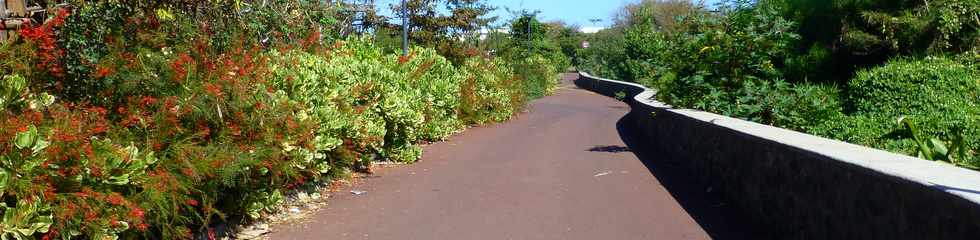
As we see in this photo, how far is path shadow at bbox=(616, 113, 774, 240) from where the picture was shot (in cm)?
702

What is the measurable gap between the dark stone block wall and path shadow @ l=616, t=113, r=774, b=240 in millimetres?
104

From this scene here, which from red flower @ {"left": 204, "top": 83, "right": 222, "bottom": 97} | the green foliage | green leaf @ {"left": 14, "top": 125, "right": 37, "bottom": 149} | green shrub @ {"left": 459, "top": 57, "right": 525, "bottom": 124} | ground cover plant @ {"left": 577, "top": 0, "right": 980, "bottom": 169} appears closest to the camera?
green leaf @ {"left": 14, "top": 125, "right": 37, "bottom": 149}

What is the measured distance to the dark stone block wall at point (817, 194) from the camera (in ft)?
13.8

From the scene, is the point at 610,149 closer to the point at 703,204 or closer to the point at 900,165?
the point at 703,204

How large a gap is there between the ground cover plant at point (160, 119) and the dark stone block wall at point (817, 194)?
3813mm

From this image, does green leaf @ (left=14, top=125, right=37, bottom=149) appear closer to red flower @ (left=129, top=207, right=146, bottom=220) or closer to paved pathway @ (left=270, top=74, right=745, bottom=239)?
red flower @ (left=129, top=207, right=146, bottom=220)

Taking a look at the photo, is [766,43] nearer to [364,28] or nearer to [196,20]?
[196,20]

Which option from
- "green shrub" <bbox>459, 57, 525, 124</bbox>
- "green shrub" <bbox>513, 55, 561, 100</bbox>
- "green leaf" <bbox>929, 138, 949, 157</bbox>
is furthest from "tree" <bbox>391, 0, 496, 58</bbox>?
"green leaf" <bbox>929, 138, 949, 157</bbox>

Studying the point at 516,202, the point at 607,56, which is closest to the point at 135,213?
the point at 516,202

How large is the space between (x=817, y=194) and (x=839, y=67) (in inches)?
323

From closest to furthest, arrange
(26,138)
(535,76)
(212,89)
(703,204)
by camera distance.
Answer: (26,138)
(212,89)
(703,204)
(535,76)

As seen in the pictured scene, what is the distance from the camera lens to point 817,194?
19.0 ft

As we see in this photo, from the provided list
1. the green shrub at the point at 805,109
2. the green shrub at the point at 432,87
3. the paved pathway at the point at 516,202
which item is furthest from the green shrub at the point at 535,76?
the green shrub at the point at 805,109

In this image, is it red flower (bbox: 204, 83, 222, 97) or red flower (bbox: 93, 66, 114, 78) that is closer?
red flower (bbox: 93, 66, 114, 78)
